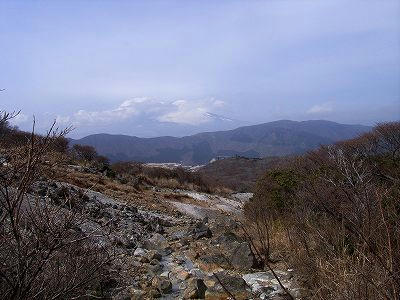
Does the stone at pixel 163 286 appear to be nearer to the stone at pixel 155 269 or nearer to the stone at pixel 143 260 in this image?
the stone at pixel 155 269

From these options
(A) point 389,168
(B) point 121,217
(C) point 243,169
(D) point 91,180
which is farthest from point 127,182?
(C) point 243,169

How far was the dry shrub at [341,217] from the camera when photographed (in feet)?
10.2

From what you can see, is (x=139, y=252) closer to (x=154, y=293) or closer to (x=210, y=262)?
(x=210, y=262)

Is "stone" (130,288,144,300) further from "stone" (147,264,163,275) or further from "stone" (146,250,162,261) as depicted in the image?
"stone" (146,250,162,261)

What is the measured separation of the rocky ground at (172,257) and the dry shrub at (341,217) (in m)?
0.60

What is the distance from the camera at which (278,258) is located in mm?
8523

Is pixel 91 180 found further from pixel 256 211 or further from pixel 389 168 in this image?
pixel 389 168

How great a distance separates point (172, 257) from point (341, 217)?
21.7ft

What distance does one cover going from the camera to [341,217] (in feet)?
15.8

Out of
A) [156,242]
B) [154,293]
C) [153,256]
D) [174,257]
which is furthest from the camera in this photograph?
[156,242]

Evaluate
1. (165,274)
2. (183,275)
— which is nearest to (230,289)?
(183,275)

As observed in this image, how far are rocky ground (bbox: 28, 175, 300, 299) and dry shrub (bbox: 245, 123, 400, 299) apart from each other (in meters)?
0.60

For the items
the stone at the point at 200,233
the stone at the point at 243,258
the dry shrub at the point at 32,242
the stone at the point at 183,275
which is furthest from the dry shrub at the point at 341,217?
the dry shrub at the point at 32,242

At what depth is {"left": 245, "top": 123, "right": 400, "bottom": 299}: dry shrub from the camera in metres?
3.11
